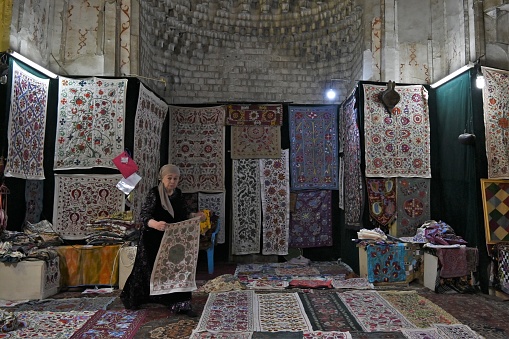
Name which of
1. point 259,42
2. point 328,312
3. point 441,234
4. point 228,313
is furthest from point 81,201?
point 259,42

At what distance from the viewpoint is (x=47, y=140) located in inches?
Result: 208

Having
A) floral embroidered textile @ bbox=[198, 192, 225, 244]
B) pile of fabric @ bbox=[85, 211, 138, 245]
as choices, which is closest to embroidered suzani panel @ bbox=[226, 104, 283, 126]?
floral embroidered textile @ bbox=[198, 192, 225, 244]

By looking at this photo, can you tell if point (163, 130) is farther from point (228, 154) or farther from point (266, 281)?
point (266, 281)

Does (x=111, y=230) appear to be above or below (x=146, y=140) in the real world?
below

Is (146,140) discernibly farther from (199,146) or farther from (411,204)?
(411,204)

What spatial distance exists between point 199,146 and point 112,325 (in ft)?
12.9

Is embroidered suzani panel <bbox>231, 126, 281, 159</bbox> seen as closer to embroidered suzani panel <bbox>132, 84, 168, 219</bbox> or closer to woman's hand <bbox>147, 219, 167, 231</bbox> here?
embroidered suzani panel <bbox>132, 84, 168, 219</bbox>

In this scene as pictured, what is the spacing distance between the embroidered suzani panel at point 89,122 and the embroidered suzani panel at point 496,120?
171 inches

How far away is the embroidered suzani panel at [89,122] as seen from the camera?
5266 mm

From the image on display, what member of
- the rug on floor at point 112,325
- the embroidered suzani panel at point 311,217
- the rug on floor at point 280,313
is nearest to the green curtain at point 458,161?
the embroidered suzani panel at point 311,217

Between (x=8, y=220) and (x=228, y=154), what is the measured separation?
3.44 metres

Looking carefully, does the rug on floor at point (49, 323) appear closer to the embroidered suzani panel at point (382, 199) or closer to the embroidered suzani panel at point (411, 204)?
the embroidered suzani panel at point (382, 199)

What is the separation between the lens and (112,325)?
11.3 feet

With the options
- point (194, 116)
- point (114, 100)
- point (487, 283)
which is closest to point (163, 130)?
point (194, 116)
